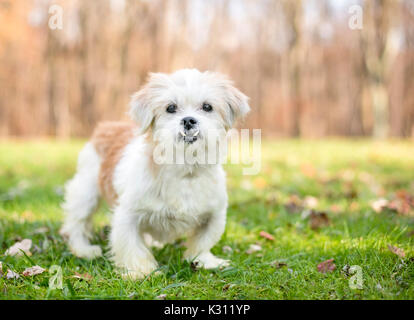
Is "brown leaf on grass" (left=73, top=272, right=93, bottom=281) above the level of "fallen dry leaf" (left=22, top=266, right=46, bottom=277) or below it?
below

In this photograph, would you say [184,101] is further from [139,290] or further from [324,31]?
[324,31]

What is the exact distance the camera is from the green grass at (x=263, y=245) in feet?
7.69

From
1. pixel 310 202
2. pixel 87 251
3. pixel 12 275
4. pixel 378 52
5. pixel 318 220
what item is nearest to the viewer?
pixel 12 275

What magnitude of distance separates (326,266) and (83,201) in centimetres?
216

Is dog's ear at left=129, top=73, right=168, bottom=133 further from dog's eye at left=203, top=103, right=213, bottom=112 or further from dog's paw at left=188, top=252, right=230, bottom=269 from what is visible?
dog's paw at left=188, top=252, right=230, bottom=269

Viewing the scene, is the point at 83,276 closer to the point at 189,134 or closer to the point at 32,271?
the point at 32,271

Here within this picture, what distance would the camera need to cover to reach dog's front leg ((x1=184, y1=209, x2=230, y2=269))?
9.89 ft

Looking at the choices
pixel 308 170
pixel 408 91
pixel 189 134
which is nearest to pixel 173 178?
pixel 189 134

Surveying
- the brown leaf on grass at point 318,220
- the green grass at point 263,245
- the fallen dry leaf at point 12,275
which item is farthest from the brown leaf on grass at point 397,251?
the fallen dry leaf at point 12,275

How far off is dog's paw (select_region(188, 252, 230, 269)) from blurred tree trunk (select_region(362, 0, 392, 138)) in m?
13.3

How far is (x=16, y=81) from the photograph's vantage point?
27859 mm

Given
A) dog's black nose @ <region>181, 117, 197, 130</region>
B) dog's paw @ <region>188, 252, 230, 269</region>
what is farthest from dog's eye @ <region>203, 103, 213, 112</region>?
dog's paw @ <region>188, 252, 230, 269</region>

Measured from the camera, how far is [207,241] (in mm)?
3076

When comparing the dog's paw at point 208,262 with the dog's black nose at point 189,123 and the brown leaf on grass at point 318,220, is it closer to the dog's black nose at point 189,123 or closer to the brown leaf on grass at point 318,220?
the dog's black nose at point 189,123
